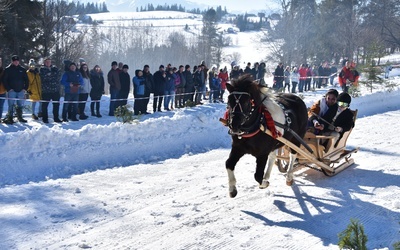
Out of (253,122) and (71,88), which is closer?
(253,122)

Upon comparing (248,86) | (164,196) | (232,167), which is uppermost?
(248,86)

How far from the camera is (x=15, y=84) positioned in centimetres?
1185

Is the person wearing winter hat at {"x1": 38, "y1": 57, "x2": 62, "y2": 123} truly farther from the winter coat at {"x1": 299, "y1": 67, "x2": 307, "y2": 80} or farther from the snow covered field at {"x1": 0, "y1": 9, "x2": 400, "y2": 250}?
the winter coat at {"x1": 299, "y1": 67, "x2": 307, "y2": 80}

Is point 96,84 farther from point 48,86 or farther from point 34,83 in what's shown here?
point 34,83

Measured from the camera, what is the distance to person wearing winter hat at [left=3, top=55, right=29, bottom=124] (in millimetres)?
11719

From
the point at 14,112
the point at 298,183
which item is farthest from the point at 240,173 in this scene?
the point at 14,112

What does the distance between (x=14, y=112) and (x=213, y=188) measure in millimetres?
7464

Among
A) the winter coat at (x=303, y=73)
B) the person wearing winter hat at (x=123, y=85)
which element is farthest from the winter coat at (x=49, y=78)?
the winter coat at (x=303, y=73)

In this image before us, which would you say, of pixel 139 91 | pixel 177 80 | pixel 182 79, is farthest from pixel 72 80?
pixel 182 79

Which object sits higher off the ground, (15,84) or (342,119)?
(15,84)

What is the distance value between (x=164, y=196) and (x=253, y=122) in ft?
6.67

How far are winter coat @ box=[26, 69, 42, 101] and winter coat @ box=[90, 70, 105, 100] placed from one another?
79.2 inches

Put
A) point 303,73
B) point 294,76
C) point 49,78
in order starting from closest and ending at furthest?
point 49,78, point 294,76, point 303,73

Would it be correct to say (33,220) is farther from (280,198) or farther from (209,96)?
(209,96)
